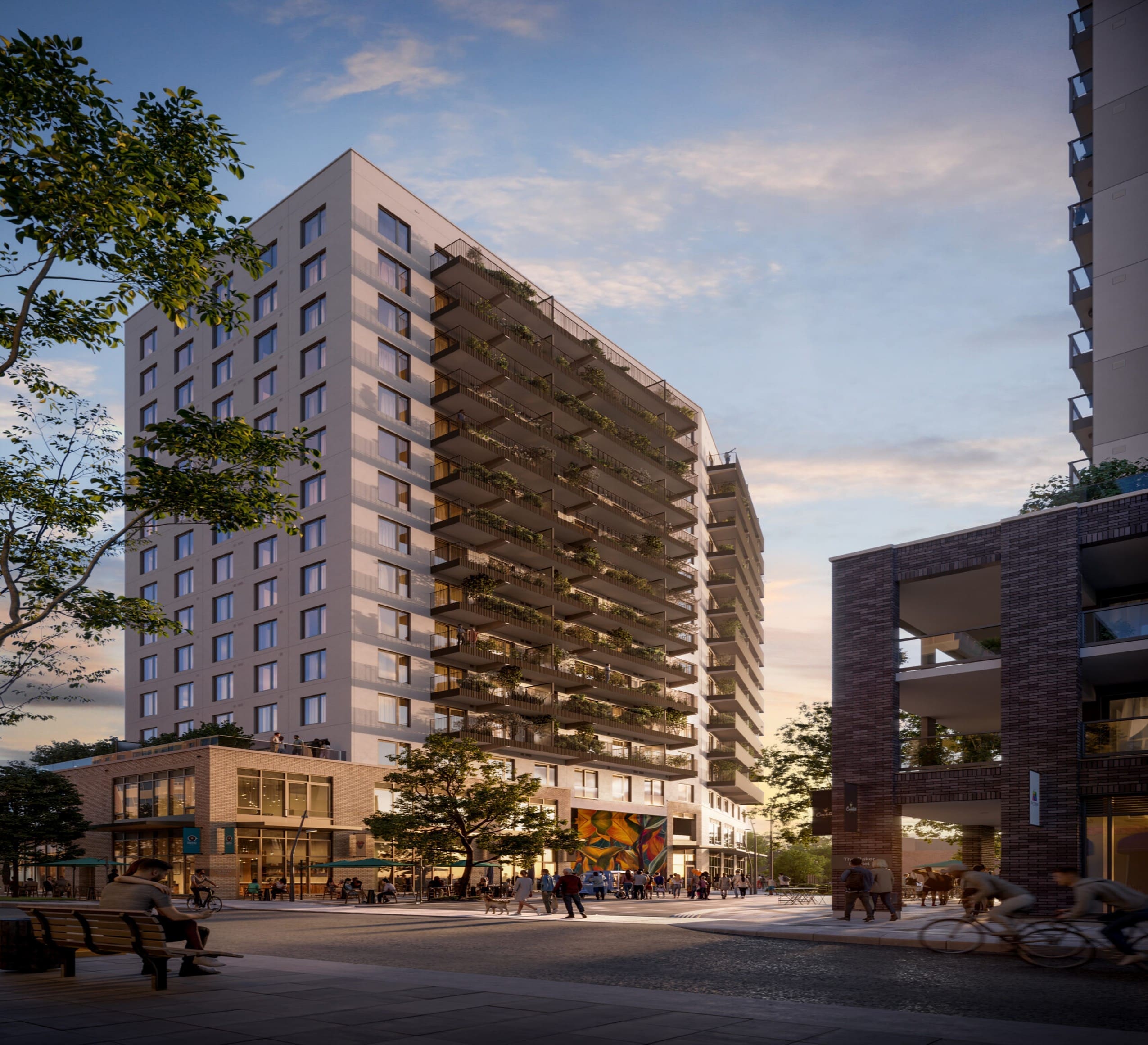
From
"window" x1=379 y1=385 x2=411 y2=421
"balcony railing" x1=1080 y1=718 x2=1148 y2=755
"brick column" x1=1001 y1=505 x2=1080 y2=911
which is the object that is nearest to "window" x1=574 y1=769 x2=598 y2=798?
"window" x1=379 y1=385 x2=411 y2=421

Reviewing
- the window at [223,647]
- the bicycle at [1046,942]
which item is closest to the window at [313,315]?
the window at [223,647]

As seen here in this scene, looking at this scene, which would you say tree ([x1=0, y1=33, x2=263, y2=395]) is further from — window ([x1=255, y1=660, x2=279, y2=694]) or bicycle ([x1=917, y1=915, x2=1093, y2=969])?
window ([x1=255, y1=660, x2=279, y2=694])

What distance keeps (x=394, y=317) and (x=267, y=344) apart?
8.33m

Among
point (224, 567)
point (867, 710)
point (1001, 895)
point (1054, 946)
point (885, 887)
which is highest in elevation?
point (224, 567)

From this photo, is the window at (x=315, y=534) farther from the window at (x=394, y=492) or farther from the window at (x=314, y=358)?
the window at (x=314, y=358)

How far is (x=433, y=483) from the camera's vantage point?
5894cm

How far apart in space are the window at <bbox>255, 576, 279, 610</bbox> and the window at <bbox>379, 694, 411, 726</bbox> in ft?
28.1

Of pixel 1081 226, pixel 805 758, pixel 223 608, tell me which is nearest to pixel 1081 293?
pixel 1081 226

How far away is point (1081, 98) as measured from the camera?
53375mm

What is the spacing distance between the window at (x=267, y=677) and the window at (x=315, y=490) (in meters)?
8.86

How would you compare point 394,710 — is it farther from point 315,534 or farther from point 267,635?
point 315,534

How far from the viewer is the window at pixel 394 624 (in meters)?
54.7

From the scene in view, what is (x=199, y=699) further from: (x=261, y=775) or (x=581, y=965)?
(x=581, y=965)

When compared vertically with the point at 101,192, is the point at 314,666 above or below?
below
